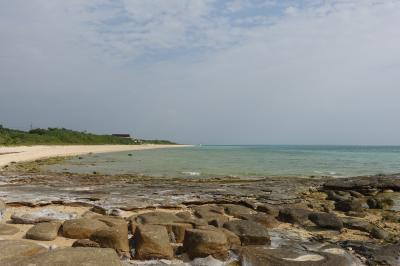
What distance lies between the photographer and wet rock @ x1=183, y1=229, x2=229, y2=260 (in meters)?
7.53

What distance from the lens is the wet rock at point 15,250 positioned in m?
6.03

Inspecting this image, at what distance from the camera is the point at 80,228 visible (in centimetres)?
834

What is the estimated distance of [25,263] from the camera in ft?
18.4

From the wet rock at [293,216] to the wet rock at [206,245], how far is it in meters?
4.08

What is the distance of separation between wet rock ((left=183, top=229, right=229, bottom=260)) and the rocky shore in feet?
0.06

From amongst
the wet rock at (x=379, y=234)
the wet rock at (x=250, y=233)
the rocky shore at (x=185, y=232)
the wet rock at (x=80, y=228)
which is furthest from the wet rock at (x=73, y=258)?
the wet rock at (x=379, y=234)

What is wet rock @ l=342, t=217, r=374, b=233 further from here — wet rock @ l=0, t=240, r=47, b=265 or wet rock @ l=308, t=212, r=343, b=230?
wet rock @ l=0, t=240, r=47, b=265

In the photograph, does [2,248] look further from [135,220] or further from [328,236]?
[328,236]

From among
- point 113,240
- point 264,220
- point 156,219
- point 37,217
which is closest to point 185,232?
point 113,240

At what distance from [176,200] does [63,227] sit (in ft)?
19.5

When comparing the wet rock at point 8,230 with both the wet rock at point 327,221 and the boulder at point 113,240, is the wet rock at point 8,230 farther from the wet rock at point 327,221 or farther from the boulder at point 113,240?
the wet rock at point 327,221

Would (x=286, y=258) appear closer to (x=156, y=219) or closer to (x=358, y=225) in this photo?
(x=156, y=219)

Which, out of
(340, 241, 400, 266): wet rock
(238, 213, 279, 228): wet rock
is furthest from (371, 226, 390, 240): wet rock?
(238, 213, 279, 228): wet rock

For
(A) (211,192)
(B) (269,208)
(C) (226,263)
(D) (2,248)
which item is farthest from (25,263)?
(A) (211,192)
